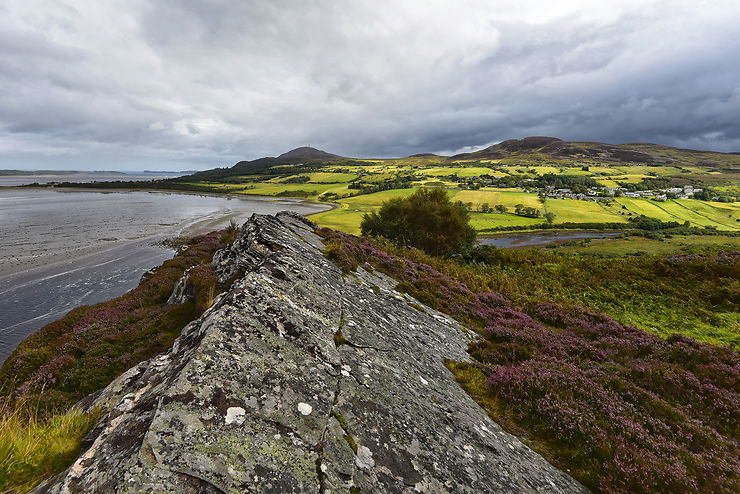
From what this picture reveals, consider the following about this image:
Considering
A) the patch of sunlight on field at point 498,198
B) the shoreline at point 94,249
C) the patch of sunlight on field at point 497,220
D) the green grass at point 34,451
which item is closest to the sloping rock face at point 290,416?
the green grass at point 34,451

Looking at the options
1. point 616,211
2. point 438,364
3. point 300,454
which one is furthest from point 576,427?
point 616,211

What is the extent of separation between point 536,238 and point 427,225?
6409 cm

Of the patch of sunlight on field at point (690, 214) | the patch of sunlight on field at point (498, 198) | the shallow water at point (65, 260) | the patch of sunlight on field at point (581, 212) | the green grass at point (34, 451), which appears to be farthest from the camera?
the patch of sunlight on field at point (498, 198)

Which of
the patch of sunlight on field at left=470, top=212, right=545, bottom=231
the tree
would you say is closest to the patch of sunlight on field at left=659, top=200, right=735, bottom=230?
the patch of sunlight on field at left=470, top=212, right=545, bottom=231

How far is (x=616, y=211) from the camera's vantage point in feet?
341

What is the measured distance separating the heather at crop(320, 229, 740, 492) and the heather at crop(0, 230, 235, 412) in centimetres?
548

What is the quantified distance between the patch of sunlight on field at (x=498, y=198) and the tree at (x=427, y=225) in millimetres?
84475

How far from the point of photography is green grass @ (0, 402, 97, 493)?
290 centimetres

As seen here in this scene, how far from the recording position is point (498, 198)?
405ft

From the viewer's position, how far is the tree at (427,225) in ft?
101

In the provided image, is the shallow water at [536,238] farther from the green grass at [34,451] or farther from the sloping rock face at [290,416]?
the green grass at [34,451]

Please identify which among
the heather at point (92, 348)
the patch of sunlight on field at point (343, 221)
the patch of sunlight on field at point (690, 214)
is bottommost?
the patch of sunlight on field at point (690, 214)

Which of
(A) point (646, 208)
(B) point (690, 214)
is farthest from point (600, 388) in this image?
(B) point (690, 214)

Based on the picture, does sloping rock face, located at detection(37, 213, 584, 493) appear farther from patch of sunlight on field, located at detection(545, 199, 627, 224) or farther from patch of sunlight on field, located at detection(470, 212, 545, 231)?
patch of sunlight on field, located at detection(545, 199, 627, 224)
